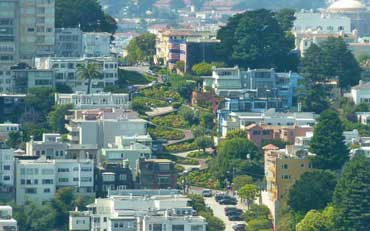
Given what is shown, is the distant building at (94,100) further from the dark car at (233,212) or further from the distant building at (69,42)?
the dark car at (233,212)

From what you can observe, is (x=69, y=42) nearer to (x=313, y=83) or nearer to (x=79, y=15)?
(x=79, y=15)

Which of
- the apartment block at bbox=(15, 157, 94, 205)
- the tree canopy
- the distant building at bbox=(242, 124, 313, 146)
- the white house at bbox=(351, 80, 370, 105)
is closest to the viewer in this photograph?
the apartment block at bbox=(15, 157, 94, 205)

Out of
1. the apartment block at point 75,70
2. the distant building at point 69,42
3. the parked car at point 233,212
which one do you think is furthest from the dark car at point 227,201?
the distant building at point 69,42

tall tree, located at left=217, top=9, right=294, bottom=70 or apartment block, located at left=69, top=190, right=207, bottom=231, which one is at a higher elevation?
tall tree, located at left=217, top=9, right=294, bottom=70

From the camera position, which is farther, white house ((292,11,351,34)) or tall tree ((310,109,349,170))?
white house ((292,11,351,34))

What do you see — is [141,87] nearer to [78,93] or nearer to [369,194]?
[78,93]

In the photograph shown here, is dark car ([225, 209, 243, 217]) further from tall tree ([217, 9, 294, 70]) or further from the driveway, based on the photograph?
tall tree ([217, 9, 294, 70])

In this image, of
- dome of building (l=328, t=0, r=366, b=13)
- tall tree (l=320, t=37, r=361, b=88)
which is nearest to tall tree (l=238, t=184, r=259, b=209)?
tall tree (l=320, t=37, r=361, b=88)
